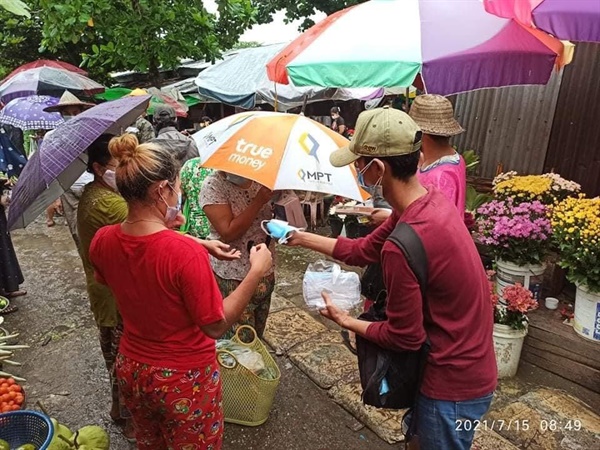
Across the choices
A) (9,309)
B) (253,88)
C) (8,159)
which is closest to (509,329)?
(9,309)

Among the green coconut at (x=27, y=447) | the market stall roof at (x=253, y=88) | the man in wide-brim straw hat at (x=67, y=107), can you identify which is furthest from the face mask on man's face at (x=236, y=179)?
the market stall roof at (x=253, y=88)

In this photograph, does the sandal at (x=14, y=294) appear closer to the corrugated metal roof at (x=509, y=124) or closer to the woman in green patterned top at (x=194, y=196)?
the woman in green patterned top at (x=194, y=196)

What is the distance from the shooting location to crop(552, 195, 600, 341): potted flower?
3.13m

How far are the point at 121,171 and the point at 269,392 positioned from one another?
1849mm

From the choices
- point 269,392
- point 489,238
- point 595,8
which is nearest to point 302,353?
point 269,392

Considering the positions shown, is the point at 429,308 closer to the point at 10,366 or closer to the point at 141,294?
the point at 141,294

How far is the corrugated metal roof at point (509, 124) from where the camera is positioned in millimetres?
4684

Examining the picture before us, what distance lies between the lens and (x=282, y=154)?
8.04ft

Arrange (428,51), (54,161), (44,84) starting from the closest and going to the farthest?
(54,161) → (428,51) → (44,84)

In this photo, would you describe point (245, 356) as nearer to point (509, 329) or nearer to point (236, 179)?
point (236, 179)

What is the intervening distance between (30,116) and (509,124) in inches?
267

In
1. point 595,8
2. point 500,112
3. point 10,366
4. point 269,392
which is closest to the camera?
point 595,8

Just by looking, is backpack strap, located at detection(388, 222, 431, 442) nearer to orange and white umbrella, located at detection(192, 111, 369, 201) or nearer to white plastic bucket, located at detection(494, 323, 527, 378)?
orange and white umbrella, located at detection(192, 111, 369, 201)

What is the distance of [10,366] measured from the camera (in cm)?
361
